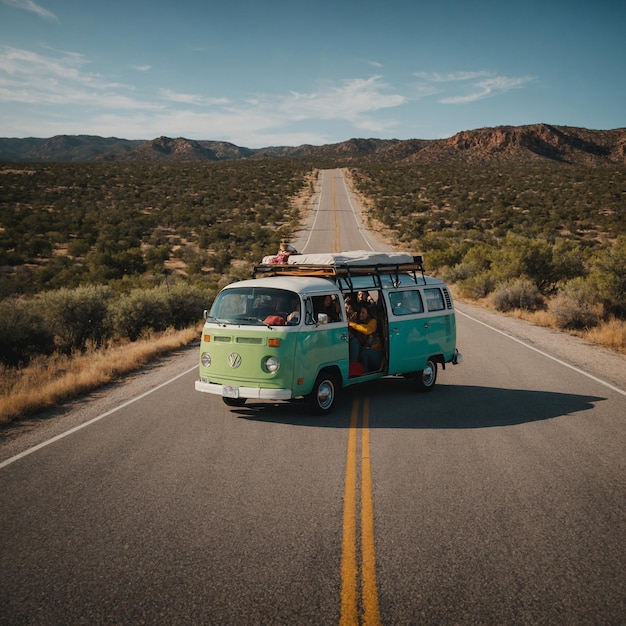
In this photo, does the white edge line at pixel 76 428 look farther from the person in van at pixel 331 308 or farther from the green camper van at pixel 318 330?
the person in van at pixel 331 308

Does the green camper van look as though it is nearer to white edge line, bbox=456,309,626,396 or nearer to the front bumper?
the front bumper

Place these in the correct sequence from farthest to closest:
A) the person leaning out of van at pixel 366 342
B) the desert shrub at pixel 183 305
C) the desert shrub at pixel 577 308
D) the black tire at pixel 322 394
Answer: the desert shrub at pixel 183 305 → the desert shrub at pixel 577 308 → the person leaning out of van at pixel 366 342 → the black tire at pixel 322 394

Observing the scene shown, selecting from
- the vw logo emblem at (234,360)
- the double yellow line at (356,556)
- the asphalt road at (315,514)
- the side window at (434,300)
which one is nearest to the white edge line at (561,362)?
the asphalt road at (315,514)

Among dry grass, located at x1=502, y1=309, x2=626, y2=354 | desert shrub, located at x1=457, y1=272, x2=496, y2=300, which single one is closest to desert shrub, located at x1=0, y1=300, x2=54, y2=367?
dry grass, located at x1=502, y1=309, x2=626, y2=354

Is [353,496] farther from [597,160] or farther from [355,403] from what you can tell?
[597,160]

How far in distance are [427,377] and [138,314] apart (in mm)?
11982

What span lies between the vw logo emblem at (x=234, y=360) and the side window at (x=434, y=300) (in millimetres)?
4475

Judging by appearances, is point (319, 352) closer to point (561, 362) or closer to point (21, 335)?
point (561, 362)

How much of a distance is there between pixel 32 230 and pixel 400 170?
73646 millimetres

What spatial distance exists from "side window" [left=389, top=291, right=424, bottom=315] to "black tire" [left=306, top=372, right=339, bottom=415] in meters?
2.09

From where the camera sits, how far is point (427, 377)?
408 inches

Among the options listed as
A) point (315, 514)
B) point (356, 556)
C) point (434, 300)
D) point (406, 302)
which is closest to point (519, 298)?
point (434, 300)

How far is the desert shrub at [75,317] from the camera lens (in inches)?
652

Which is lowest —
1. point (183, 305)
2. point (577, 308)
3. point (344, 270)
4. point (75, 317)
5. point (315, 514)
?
point (183, 305)
